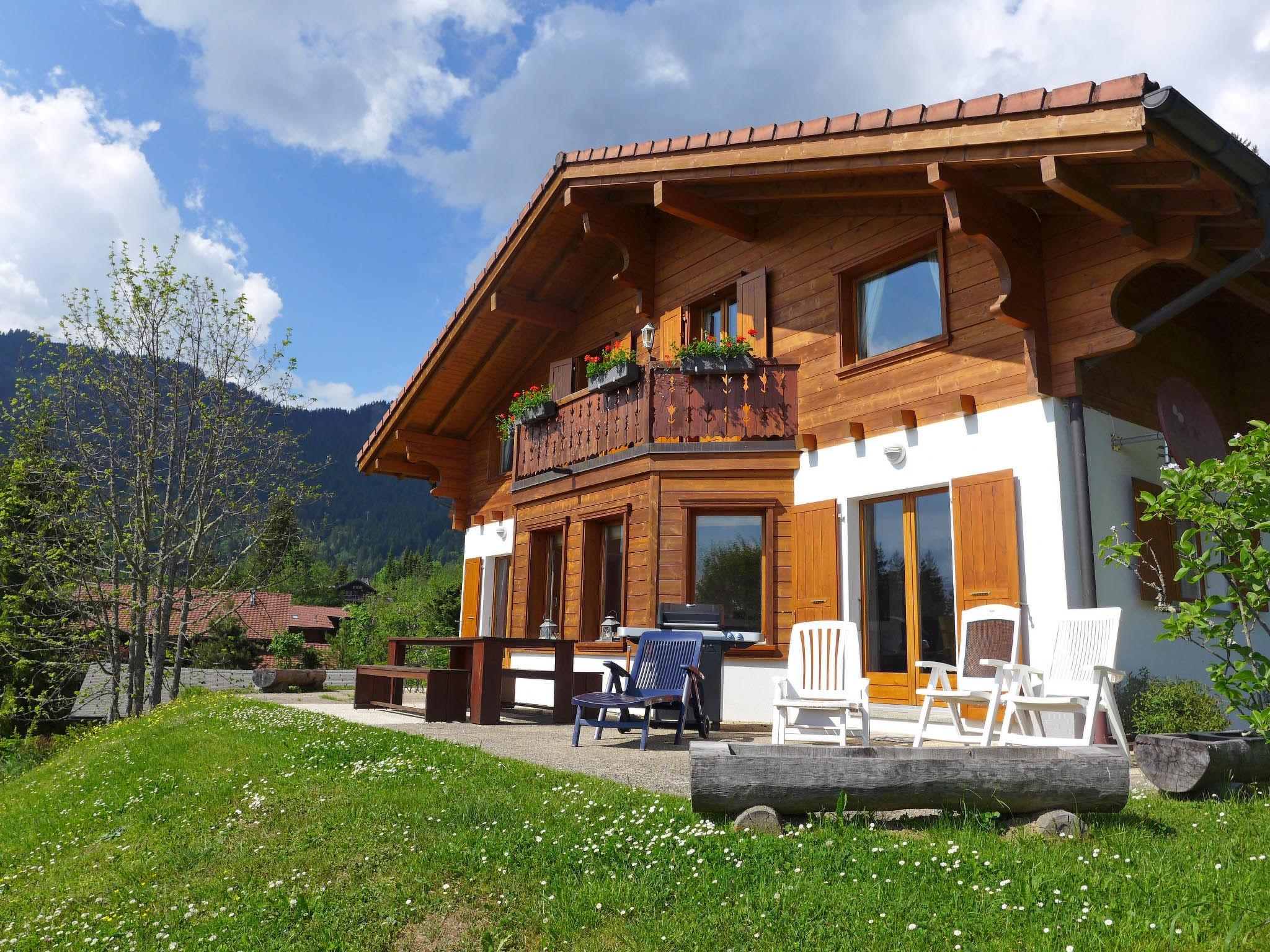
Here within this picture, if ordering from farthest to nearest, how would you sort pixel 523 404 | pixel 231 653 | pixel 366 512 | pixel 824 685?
pixel 366 512
pixel 231 653
pixel 523 404
pixel 824 685

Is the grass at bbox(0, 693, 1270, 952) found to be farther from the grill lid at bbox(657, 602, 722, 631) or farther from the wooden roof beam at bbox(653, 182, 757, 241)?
the wooden roof beam at bbox(653, 182, 757, 241)

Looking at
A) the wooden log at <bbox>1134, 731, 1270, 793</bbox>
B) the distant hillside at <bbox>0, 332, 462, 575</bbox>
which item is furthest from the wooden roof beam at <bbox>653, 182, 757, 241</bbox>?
the distant hillside at <bbox>0, 332, 462, 575</bbox>

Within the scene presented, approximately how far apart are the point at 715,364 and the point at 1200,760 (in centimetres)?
618

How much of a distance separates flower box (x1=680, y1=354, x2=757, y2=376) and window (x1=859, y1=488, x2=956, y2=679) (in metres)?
1.91

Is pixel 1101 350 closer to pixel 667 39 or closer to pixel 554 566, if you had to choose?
pixel 554 566

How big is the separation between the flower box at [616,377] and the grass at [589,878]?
5.38 meters

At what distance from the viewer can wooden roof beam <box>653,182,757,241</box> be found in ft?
30.1

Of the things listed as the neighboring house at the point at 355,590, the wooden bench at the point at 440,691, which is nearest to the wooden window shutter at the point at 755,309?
the wooden bench at the point at 440,691

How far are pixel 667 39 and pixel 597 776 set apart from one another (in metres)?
13.0

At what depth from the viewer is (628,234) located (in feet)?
35.7

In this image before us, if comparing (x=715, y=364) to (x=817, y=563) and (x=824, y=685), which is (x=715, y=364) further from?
(x=824, y=685)

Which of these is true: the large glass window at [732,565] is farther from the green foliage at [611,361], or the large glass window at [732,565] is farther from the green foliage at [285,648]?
the green foliage at [285,648]

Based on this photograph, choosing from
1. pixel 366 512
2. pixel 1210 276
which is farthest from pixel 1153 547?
pixel 366 512

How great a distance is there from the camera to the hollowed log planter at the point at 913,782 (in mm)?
3506
